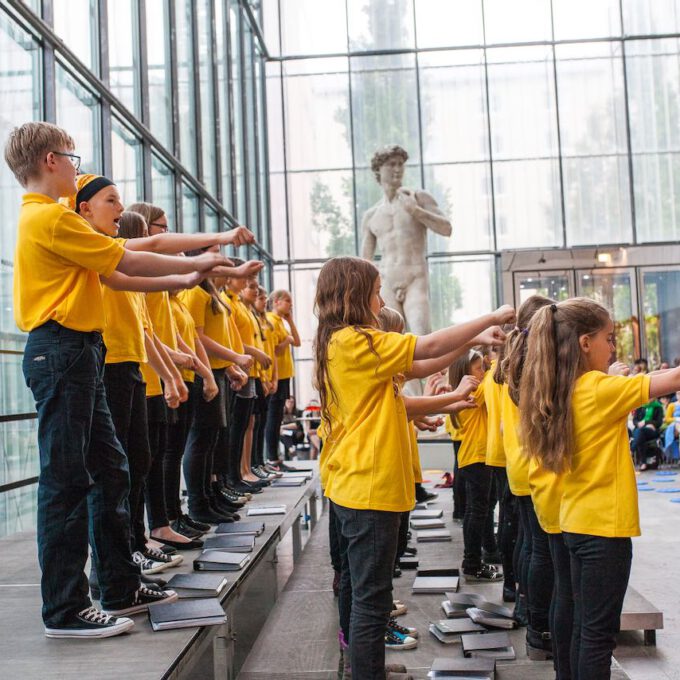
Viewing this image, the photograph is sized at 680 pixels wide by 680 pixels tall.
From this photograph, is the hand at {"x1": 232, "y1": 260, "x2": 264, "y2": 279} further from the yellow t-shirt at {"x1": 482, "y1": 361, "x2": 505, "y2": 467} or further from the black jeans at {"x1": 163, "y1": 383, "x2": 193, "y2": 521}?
the black jeans at {"x1": 163, "y1": 383, "x2": 193, "y2": 521}

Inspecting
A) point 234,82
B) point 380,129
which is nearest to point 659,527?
point 234,82

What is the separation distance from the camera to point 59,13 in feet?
20.5

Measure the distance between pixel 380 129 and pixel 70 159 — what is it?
1395 cm

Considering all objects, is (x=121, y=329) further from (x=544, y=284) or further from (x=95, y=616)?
(x=544, y=284)

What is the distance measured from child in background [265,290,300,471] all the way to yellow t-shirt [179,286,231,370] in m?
2.41

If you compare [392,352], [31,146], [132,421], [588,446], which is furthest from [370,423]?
[31,146]

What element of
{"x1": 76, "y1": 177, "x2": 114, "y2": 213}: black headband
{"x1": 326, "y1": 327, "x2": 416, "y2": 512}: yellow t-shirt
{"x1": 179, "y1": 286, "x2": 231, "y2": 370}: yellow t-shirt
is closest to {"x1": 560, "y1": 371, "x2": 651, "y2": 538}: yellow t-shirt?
{"x1": 326, "y1": 327, "x2": 416, "y2": 512}: yellow t-shirt

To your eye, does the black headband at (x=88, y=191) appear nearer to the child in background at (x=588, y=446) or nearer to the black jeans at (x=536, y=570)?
the child in background at (x=588, y=446)

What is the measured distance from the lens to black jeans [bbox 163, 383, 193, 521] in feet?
14.4

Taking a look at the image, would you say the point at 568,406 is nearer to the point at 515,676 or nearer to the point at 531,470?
the point at 531,470

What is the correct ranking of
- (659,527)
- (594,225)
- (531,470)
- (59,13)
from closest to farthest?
(531,470) → (59,13) → (659,527) → (594,225)

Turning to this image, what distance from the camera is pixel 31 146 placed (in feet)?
8.70

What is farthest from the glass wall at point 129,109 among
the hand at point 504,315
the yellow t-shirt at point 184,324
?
the hand at point 504,315

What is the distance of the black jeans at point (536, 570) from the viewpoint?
309cm
